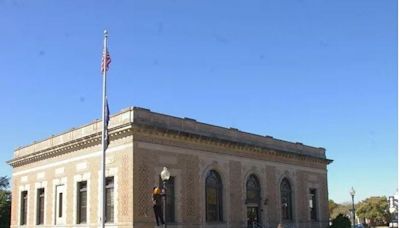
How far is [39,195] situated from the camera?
3822 cm

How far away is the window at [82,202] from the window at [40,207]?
217 inches

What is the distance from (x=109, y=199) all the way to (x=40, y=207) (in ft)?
30.8

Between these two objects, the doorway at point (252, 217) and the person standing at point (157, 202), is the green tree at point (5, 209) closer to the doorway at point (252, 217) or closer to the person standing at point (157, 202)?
the doorway at point (252, 217)

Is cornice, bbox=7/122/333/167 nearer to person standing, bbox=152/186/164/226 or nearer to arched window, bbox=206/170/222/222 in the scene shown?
arched window, bbox=206/170/222/222

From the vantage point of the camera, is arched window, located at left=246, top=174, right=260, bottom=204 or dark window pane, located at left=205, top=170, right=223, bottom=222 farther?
arched window, located at left=246, top=174, right=260, bottom=204

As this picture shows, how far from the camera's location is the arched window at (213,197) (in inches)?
1353

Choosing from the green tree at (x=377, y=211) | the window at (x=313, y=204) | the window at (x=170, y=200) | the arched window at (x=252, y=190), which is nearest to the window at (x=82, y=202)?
the window at (x=170, y=200)

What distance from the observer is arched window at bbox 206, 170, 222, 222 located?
3438 cm

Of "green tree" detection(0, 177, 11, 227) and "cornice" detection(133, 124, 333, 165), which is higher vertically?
"cornice" detection(133, 124, 333, 165)

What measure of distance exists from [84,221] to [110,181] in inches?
152

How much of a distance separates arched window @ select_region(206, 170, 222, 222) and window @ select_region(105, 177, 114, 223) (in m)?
6.56

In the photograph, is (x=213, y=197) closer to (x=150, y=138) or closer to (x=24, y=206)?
(x=150, y=138)

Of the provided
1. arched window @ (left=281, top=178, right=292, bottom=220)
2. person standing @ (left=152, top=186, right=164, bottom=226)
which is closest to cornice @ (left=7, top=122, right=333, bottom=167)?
arched window @ (left=281, top=178, right=292, bottom=220)

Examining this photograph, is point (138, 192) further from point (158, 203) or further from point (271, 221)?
point (271, 221)
